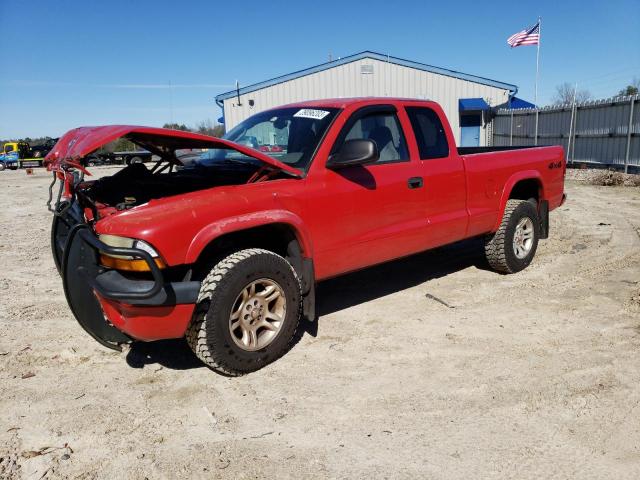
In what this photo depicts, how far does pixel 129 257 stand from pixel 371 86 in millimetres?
23362

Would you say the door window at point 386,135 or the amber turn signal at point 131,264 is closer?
the amber turn signal at point 131,264

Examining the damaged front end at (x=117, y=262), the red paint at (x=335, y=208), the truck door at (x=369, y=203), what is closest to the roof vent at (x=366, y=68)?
the red paint at (x=335, y=208)

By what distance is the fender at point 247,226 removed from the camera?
3.28 metres

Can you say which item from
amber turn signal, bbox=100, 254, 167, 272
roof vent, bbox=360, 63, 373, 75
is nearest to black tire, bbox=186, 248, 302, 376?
amber turn signal, bbox=100, 254, 167, 272

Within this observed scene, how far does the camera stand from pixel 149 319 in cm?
325

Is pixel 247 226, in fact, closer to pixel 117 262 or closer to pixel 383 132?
pixel 117 262

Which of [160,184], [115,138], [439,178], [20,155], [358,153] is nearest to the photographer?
[115,138]

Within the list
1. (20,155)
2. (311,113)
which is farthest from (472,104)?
(20,155)

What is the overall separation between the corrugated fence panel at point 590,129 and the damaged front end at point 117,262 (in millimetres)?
14726

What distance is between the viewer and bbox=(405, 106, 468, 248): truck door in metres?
4.77

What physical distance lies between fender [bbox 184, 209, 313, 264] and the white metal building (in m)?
21.6

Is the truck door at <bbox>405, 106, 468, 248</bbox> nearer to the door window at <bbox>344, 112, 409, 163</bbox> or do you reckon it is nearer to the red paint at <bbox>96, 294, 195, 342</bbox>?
the door window at <bbox>344, 112, 409, 163</bbox>

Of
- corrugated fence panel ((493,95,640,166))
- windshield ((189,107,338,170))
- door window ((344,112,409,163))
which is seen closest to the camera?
windshield ((189,107,338,170))

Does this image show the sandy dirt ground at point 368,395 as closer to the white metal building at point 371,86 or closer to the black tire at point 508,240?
the black tire at point 508,240
